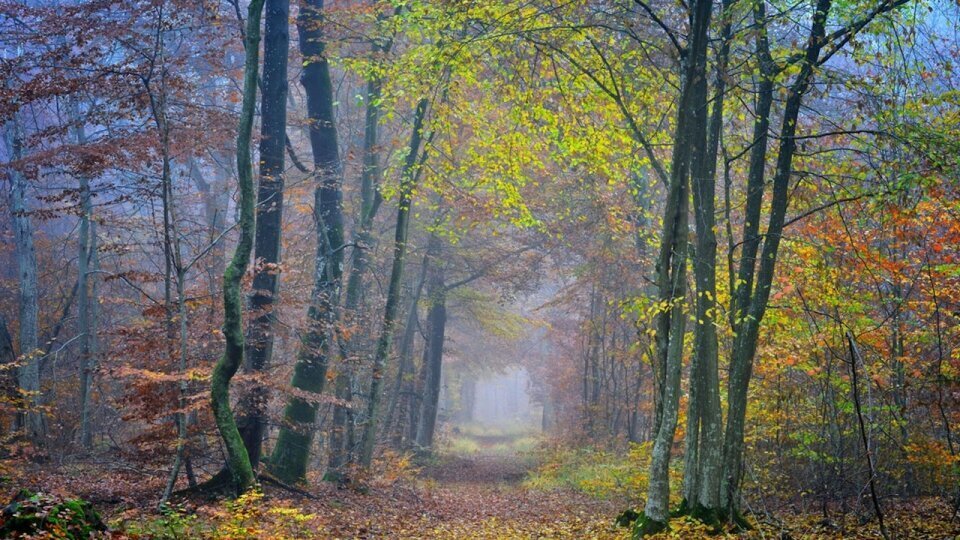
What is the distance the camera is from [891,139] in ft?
27.2

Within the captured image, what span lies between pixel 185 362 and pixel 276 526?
284cm

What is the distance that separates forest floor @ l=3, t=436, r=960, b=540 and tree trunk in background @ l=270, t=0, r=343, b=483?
927 mm

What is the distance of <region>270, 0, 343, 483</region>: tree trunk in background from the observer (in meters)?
12.3

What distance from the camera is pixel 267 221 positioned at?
11914 millimetres

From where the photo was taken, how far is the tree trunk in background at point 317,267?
12.3 meters

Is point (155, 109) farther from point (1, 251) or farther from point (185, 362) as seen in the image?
point (1, 251)

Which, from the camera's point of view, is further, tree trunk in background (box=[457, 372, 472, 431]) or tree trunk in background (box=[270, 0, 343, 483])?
tree trunk in background (box=[457, 372, 472, 431])

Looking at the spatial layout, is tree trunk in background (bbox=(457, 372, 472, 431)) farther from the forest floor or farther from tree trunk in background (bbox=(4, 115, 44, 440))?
tree trunk in background (bbox=(4, 115, 44, 440))

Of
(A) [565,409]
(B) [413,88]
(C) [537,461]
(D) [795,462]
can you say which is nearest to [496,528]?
(D) [795,462]

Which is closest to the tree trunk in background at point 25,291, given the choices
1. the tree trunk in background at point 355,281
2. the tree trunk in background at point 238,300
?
the tree trunk in background at point 355,281

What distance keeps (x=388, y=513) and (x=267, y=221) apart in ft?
18.3

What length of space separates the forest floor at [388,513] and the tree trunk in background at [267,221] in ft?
4.44

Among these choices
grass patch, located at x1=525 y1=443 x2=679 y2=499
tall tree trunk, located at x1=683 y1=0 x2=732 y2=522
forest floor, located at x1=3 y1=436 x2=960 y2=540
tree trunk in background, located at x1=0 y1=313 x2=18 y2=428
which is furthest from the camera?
grass patch, located at x1=525 y1=443 x2=679 y2=499

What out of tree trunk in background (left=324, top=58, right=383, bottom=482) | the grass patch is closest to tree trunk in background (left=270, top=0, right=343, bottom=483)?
tree trunk in background (left=324, top=58, right=383, bottom=482)
